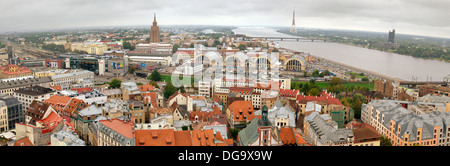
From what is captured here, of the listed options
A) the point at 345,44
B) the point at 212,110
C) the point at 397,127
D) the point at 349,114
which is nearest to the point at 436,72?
the point at 349,114

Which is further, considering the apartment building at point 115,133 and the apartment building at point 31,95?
the apartment building at point 31,95

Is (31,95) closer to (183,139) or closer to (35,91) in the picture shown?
(35,91)

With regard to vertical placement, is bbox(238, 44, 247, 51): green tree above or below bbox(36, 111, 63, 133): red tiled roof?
above

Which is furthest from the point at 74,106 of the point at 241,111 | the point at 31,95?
the point at 241,111

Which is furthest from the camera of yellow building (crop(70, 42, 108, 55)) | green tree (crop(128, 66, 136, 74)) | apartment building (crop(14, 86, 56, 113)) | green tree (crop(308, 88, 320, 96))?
yellow building (crop(70, 42, 108, 55))

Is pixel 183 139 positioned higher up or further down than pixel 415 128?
higher up

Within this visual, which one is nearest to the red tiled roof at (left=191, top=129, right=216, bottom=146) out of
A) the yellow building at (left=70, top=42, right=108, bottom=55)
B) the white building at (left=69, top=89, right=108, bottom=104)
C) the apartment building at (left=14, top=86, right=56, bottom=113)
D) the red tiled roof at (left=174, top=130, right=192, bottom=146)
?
the red tiled roof at (left=174, top=130, right=192, bottom=146)

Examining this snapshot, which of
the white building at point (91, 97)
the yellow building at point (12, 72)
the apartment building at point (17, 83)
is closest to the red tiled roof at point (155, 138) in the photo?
the white building at point (91, 97)

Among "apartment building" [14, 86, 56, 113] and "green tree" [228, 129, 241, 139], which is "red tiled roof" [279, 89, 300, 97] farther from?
"apartment building" [14, 86, 56, 113]

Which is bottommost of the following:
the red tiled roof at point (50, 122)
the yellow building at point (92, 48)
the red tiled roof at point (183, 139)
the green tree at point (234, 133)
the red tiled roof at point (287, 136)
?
the green tree at point (234, 133)

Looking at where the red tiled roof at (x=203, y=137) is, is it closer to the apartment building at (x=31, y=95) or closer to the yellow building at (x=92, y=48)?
the apartment building at (x=31, y=95)
